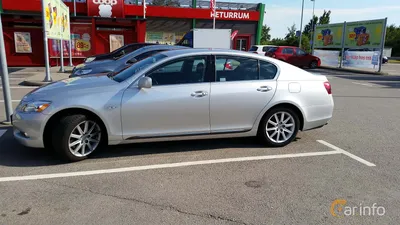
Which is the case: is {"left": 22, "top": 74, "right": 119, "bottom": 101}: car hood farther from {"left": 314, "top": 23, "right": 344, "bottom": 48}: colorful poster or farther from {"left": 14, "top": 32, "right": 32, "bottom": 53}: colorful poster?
{"left": 314, "top": 23, "right": 344, "bottom": 48}: colorful poster

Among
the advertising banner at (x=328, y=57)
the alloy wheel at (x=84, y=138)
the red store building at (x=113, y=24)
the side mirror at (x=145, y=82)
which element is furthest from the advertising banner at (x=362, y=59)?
the alloy wheel at (x=84, y=138)

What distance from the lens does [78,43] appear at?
19438 millimetres

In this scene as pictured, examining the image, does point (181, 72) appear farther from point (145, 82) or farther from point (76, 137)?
point (76, 137)

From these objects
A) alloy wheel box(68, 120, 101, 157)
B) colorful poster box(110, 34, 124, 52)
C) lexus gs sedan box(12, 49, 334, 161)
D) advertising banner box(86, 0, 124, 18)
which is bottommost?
alloy wheel box(68, 120, 101, 157)

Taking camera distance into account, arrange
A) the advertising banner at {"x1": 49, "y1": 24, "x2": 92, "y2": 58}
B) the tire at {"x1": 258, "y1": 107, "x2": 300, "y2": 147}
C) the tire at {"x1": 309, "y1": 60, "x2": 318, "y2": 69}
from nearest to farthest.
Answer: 1. the tire at {"x1": 258, "y1": 107, "x2": 300, "y2": 147}
2. the advertising banner at {"x1": 49, "y1": 24, "x2": 92, "y2": 58}
3. the tire at {"x1": 309, "y1": 60, "x2": 318, "y2": 69}

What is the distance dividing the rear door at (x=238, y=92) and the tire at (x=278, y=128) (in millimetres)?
218

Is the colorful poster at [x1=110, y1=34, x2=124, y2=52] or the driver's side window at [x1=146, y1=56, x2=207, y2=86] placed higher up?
the colorful poster at [x1=110, y1=34, x2=124, y2=52]

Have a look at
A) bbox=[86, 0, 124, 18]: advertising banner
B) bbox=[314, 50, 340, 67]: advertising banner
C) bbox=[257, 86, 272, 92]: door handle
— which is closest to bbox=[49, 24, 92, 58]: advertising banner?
bbox=[86, 0, 124, 18]: advertising banner

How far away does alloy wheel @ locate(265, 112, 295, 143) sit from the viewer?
5363mm

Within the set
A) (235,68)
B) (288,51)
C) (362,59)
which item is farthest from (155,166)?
(362,59)

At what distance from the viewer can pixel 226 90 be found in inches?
197

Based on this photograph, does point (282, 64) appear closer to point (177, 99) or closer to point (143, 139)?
point (177, 99)

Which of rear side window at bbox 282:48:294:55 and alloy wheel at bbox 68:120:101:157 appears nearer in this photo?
alloy wheel at bbox 68:120:101:157

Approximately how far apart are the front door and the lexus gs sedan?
1 cm
